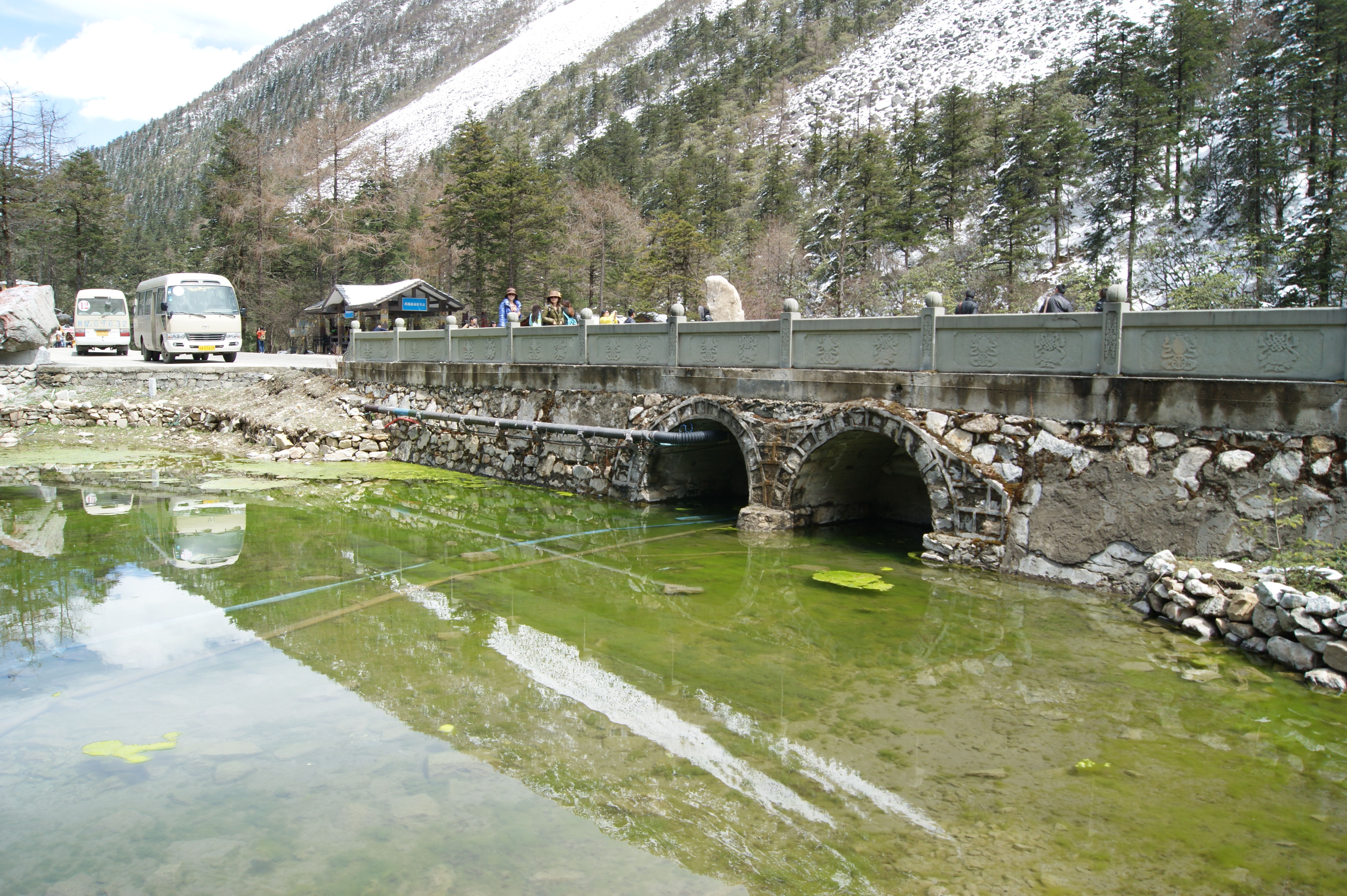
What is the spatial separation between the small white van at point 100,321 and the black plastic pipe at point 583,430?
1547 centimetres

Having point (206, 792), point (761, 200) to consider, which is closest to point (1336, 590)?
point (206, 792)

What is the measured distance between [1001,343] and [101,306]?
30.3m

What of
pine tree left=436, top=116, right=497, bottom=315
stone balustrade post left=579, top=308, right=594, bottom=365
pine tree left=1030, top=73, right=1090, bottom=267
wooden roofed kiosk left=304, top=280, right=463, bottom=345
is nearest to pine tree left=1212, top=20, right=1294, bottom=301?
pine tree left=1030, top=73, right=1090, bottom=267

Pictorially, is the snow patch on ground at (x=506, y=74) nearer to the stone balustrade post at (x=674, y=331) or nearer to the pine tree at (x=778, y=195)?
the pine tree at (x=778, y=195)

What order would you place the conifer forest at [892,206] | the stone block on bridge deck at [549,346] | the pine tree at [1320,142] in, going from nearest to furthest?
the stone block on bridge deck at [549,346] → the pine tree at [1320,142] → the conifer forest at [892,206]

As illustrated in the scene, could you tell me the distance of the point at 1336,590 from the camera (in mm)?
7211

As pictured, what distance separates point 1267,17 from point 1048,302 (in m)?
41.7

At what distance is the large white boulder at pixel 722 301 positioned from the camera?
15.9 m

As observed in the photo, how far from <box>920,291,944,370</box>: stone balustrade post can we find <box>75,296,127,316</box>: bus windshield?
94.7 ft

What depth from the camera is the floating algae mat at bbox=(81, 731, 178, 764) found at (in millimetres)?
5801

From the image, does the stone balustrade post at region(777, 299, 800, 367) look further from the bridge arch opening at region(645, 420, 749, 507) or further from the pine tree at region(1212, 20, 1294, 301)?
the pine tree at region(1212, 20, 1294, 301)

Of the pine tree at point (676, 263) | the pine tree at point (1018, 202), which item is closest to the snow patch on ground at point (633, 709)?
the pine tree at point (676, 263)

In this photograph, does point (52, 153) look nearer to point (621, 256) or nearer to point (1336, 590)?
point (621, 256)

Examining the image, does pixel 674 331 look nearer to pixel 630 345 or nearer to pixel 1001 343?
pixel 630 345
